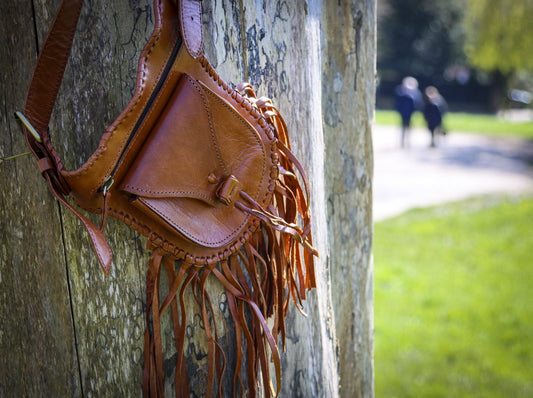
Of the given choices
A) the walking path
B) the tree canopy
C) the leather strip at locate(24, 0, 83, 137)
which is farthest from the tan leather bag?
the tree canopy

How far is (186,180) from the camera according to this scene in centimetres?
98

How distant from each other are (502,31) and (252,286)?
67.2 feet

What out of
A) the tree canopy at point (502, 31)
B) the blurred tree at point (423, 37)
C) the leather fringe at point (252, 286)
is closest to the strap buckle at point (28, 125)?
the leather fringe at point (252, 286)

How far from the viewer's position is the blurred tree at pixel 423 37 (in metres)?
28.3

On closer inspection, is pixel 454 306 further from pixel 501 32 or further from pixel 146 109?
pixel 501 32

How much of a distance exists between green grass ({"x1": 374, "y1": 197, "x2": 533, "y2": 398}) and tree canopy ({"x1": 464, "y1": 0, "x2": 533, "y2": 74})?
1384 centimetres

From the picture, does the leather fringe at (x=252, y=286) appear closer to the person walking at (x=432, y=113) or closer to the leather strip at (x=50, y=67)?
the leather strip at (x=50, y=67)

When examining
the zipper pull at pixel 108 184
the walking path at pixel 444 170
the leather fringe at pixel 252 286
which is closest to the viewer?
the zipper pull at pixel 108 184

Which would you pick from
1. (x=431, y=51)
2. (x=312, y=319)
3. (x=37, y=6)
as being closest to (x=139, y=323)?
(x=312, y=319)

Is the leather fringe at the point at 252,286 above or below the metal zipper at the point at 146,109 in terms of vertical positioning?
below

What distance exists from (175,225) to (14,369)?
0.51m

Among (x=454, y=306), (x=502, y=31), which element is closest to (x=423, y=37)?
(x=502, y=31)

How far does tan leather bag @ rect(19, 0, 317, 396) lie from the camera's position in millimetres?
938

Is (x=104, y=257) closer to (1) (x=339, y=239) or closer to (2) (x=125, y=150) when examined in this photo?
(2) (x=125, y=150)
